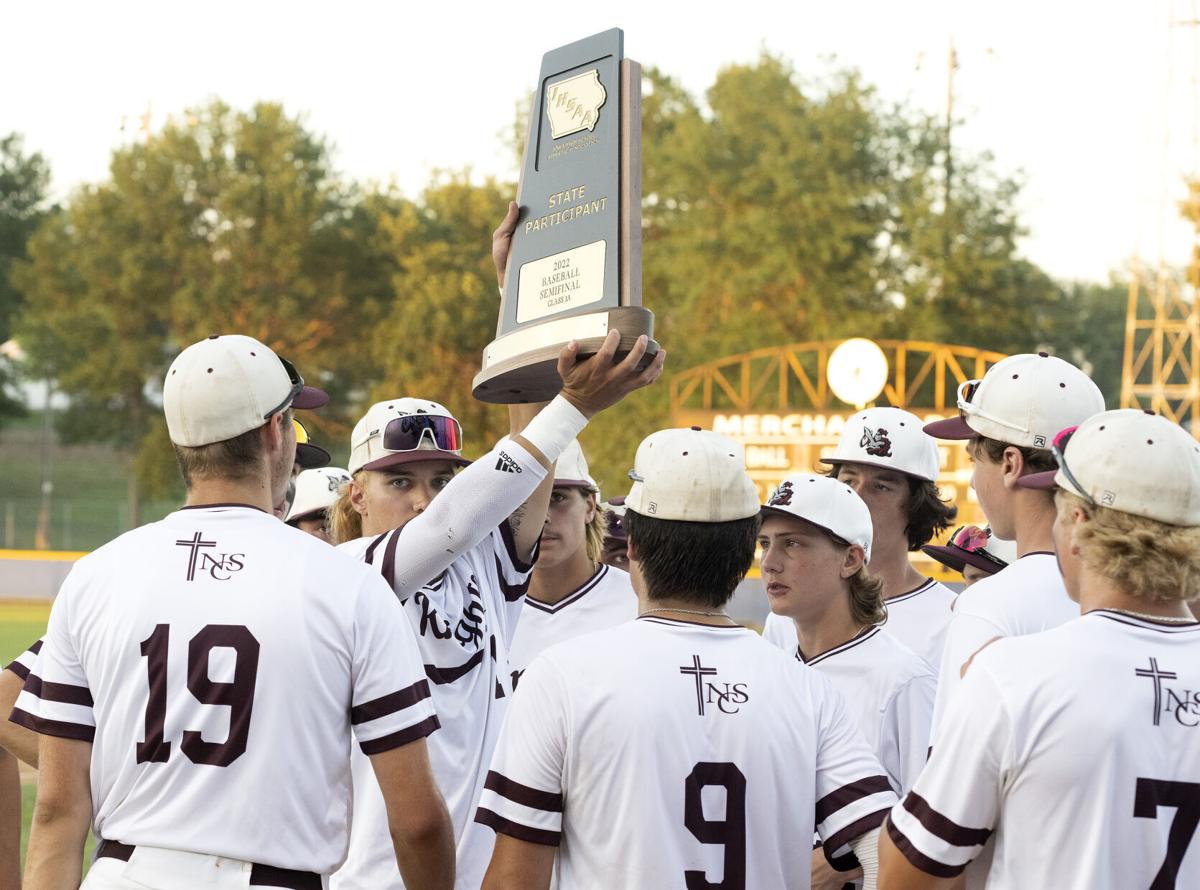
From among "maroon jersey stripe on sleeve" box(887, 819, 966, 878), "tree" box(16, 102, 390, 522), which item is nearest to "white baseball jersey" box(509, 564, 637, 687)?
"maroon jersey stripe on sleeve" box(887, 819, 966, 878)

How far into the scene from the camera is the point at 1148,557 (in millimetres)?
3016

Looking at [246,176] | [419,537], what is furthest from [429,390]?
[419,537]

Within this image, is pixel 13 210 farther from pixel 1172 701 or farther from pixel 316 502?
pixel 1172 701

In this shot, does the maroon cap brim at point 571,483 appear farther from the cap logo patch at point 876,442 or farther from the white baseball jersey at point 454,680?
the white baseball jersey at point 454,680

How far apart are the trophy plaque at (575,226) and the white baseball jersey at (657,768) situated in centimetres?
99

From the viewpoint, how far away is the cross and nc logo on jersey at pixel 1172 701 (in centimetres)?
292

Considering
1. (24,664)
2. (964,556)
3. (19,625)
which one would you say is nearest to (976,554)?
(964,556)

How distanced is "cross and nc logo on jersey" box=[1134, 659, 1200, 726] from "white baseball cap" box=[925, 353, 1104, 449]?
1357mm

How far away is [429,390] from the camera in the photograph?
4706 cm

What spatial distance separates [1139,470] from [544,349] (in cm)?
167

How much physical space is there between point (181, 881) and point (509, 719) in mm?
845

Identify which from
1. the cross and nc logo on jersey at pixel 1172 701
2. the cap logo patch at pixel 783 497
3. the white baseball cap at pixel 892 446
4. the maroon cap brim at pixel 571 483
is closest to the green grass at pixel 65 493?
the maroon cap brim at pixel 571 483

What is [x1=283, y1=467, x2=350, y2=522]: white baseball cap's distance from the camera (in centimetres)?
691

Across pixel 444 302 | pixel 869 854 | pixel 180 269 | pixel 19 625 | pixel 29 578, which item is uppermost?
pixel 180 269
